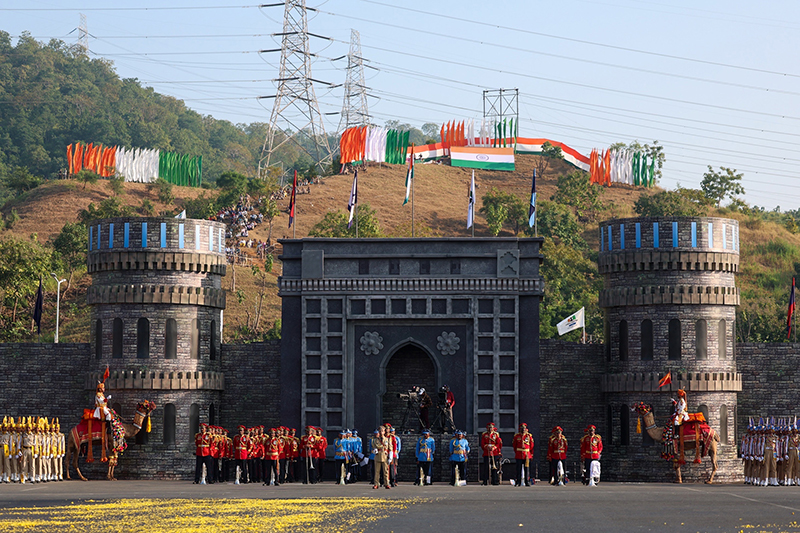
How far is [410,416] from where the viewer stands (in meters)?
36.8

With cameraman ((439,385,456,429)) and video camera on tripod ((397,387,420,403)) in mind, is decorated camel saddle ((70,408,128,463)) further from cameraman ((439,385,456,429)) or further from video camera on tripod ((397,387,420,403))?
cameraman ((439,385,456,429))

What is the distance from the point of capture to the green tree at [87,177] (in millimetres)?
122000

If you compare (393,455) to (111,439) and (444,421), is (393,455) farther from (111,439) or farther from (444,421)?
(111,439)

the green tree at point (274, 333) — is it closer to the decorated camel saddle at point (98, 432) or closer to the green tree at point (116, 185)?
the decorated camel saddle at point (98, 432)

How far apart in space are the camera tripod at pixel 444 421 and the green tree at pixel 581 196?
291 ft

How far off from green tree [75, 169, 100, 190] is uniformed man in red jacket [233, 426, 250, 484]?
9405 centimetres

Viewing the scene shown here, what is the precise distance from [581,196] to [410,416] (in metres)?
88.4

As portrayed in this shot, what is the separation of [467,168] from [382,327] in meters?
103

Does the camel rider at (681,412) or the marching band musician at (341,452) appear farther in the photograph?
the camel rider at (681,412)

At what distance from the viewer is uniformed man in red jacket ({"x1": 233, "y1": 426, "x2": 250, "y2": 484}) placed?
33.5 meters

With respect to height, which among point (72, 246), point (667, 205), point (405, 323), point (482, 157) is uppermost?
point (482, 157)

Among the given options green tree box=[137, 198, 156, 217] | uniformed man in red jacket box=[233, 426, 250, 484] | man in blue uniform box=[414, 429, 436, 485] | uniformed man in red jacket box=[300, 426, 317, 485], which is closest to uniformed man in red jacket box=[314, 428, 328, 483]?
uniformed man in red jacket box=[300, 426, 317, 485]

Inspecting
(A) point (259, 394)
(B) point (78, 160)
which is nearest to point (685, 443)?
(A) point (259, 394)

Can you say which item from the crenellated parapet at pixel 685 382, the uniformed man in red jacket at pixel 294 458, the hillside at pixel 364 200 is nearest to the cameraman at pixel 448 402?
the uniformed man in red jacket at pixel 294 458
